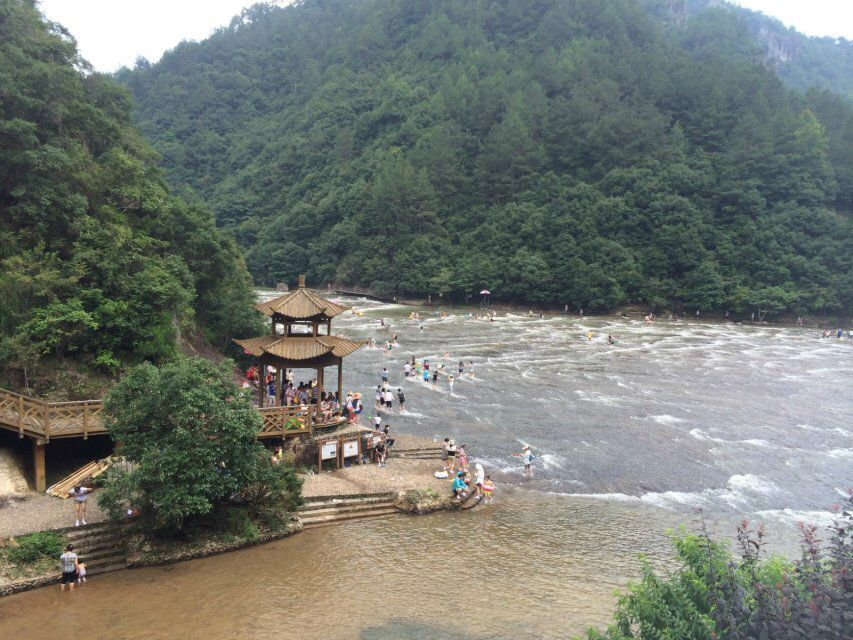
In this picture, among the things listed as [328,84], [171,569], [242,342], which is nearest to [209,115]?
[328,84]

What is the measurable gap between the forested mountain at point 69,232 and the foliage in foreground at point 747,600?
19593mm

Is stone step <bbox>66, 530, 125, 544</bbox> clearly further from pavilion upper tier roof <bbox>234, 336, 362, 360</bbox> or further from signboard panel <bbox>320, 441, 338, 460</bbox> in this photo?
pavilion upper tier roof <bbox>234, 336, 362, 360</bbox>

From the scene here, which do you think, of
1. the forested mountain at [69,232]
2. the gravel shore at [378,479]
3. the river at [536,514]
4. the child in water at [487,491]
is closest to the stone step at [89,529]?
the river at [536,514]

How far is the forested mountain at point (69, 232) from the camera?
20.5 metres

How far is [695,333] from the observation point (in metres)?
62.4

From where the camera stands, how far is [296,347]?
21938mm

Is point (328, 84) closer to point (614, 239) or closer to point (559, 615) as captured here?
point (614, 239)

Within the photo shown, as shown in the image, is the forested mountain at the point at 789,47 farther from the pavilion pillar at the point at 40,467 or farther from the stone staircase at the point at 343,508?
the pavilion pillar at the point at 40,467

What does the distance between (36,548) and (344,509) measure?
26.2ft

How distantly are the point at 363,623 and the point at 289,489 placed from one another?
5768 millimetres

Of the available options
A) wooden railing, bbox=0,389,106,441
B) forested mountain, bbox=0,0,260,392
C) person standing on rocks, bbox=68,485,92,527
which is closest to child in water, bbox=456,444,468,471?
forested mountain, bbox=0,0,260,392

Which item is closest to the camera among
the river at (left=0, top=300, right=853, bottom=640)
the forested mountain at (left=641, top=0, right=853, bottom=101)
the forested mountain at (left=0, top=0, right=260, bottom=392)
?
the river at (left=0, top=300, right=853, bottom=640)

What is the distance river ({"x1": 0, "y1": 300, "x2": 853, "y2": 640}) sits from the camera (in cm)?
1303

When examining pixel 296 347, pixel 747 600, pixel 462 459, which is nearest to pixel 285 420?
pixel 296 347
